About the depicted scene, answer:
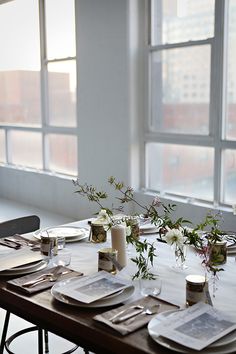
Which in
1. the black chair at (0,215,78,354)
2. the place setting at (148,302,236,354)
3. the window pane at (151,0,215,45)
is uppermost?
the window pane at (151,0,215,45)

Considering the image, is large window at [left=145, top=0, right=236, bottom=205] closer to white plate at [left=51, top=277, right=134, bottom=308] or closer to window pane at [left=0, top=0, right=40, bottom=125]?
window pane at [left=0, top=0, right=40, bottom=125]

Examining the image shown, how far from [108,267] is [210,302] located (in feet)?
1.36

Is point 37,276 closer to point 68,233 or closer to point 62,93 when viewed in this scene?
point 68,233

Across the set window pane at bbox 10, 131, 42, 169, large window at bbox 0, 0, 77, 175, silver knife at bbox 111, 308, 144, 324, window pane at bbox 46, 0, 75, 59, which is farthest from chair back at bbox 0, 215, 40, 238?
window pane at bbox 10, 131, 42, 169

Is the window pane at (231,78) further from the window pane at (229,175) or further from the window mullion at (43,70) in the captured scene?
the window mullion at (43,70)

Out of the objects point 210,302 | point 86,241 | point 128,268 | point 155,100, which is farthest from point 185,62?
point 210,302

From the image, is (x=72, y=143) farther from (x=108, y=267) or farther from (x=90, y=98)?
(x=108, y=267)

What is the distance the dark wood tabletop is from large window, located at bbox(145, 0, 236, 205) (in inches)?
101

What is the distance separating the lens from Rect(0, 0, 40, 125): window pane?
231 inches

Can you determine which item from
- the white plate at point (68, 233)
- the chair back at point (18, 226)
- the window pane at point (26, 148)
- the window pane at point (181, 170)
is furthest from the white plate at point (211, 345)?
the window pane at point (26, 148)

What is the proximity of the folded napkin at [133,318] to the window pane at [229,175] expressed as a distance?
8.20ft

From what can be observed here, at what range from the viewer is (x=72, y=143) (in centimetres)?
543

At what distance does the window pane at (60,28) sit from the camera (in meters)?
5.28

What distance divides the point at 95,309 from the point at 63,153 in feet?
14.0
